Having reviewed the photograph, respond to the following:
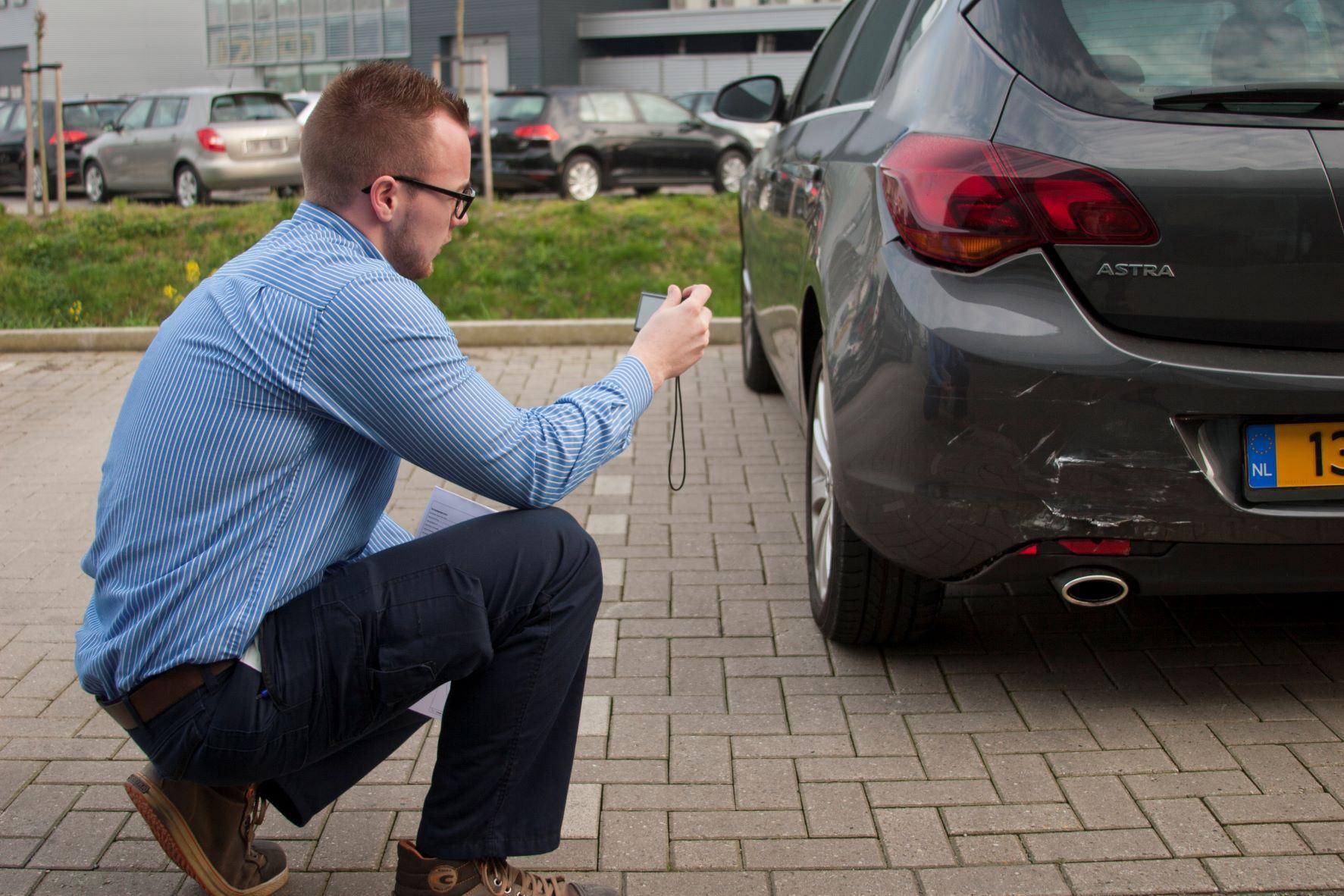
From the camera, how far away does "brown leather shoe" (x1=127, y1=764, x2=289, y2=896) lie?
2.14 m

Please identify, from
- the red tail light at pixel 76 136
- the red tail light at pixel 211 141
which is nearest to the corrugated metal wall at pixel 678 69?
the red tail light at pixel 76 136

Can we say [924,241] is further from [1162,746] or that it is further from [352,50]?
[352,50]

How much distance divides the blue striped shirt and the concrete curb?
5588 mm

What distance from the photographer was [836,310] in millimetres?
3000

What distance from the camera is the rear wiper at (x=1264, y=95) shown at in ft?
8.05

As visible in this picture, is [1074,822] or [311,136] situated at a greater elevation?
[311,136]

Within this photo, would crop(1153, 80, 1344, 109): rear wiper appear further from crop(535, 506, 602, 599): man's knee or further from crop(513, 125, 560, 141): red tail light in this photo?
crop(513, 125, 560, 141): red tail light

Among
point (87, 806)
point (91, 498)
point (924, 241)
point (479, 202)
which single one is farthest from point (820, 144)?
point (479, 202)

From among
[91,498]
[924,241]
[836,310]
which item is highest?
[924,241]

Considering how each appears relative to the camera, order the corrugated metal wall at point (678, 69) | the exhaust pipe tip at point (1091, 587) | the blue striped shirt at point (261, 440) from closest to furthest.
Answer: the blue striped shirt at point (261, 440) → the exhaust pipe tip at point (1091, 587) → the corrugated metal wall at point (678, 69)

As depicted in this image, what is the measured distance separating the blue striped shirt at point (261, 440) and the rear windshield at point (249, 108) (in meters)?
13.9

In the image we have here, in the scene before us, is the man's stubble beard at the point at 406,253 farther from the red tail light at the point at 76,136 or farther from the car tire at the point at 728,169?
the red tail light at the point at 76,136

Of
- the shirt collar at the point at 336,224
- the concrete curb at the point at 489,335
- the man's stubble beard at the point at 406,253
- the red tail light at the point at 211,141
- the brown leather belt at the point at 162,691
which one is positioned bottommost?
the concrete curb at the point at 489,335

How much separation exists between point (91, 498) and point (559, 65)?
31.8m
